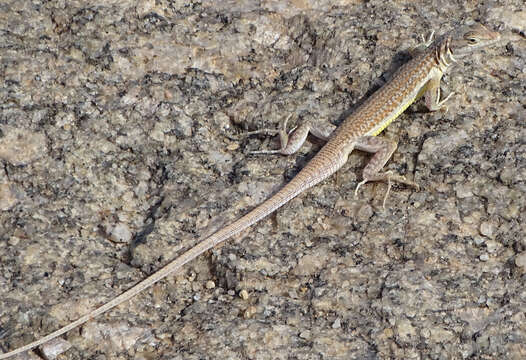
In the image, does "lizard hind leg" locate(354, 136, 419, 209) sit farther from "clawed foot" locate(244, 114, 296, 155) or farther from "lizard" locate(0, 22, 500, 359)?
"clawed foot" locate(244, 114, 296, 155)

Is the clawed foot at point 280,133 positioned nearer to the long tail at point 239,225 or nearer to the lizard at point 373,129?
the lizard at point 373,129

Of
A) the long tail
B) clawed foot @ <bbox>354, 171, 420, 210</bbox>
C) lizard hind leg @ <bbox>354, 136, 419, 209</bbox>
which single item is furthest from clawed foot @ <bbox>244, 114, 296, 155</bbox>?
clawed foot @ <bbox>354, 171, 420, 210</bbox>

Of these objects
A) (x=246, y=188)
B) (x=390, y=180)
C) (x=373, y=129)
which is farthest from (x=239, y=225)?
(x=373, y=129)

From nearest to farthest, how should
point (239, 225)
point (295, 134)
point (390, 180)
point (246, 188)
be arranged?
point (239, 225) → point (390, 180) → point (246, 188) → point (295, 134)

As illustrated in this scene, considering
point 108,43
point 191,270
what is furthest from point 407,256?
point 108,43

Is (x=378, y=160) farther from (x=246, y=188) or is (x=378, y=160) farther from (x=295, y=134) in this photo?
(x=246, y=188)

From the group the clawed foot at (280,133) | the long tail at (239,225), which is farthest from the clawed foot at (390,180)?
the clawed foot at (280,133)
